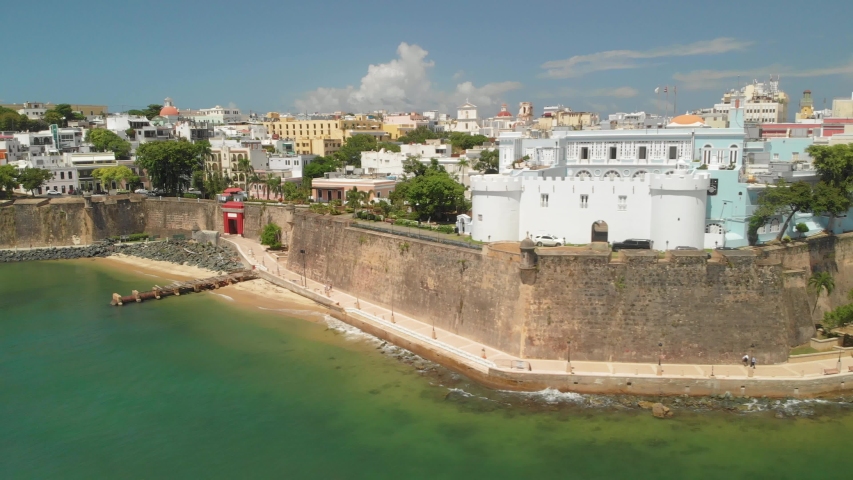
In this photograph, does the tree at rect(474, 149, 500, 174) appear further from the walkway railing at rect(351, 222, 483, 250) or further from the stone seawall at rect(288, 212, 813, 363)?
the stone seawall at rect(288, 212, 813, 363)

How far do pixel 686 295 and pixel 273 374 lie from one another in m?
12.9

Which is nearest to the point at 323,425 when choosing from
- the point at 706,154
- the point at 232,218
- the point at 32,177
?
the point at 706,154

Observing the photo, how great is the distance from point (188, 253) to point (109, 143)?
2312 centimetres

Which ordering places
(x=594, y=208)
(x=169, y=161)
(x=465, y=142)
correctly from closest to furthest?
(x=594, y=208) → (x=169, y=161) → (x=465, y=142)

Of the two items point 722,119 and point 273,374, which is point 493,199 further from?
point 722,119

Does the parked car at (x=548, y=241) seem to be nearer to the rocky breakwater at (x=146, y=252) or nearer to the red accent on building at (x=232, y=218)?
the rocky breakwater at (x=146, y=252)

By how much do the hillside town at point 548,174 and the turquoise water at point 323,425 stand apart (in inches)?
279

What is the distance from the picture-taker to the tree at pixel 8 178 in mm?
40562

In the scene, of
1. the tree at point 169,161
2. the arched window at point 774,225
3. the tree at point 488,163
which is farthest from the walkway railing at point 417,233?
the tree at point 169,161

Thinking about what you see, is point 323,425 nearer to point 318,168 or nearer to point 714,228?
point 714,228

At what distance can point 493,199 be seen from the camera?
2305 cm

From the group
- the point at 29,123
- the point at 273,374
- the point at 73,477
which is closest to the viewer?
the point at 73,477

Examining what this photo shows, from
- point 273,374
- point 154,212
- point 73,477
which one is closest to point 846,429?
point 273,374

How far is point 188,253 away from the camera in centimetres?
3581
